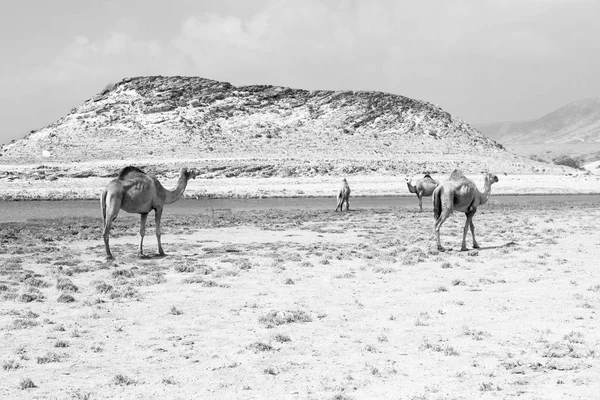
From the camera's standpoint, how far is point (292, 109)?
293 ft

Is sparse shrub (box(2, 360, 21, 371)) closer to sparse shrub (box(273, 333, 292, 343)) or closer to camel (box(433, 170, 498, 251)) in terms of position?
sparse shrub (box(273, 333, 292, 343))

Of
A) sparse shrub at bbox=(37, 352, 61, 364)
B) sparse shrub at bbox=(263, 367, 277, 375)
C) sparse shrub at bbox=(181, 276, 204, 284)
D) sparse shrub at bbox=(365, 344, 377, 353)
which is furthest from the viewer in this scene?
sparse shrub at bbox=(181, 276, 204, 284)

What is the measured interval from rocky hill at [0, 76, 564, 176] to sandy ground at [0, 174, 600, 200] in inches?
204

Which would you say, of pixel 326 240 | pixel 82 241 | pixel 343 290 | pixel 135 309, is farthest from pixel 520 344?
pixel 82 241

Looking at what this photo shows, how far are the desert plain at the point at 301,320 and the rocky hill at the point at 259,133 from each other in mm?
43397

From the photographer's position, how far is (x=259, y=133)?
3100 inches

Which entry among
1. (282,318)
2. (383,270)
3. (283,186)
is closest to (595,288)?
(383,270)

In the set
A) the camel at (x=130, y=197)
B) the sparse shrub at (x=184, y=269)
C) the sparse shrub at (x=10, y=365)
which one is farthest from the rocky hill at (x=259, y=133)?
the sparse shrub at (x=10, y=365)

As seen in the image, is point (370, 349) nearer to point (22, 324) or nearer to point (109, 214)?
point (22, 324)

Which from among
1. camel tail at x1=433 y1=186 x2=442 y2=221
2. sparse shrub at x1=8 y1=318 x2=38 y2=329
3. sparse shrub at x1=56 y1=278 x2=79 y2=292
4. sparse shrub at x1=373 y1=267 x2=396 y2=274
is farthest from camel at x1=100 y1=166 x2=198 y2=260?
camel tail at x1=433 y1=186 x2=442 y2=221

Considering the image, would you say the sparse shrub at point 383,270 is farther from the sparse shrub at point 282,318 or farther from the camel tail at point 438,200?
the sparse shrub at point 282,318

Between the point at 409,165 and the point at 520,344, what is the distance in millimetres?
56406

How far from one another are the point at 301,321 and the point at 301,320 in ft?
0.11

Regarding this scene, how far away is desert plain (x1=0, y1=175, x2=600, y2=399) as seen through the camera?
22.5ft
